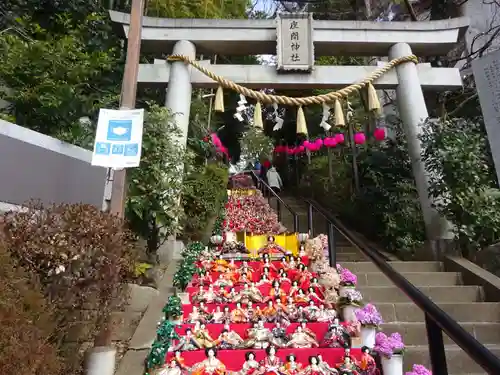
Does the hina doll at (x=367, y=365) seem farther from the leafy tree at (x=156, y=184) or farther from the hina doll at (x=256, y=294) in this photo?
the leafy tree at (x=156, y=184)

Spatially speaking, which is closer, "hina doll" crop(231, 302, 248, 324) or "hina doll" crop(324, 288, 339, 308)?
"hina doll" crop(231, 302, 248, 324)

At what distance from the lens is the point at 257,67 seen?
8.33 meters

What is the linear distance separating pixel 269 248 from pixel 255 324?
7.87 feet

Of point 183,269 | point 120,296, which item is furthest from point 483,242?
point 120,296

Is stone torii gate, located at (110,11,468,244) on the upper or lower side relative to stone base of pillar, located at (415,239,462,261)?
upper

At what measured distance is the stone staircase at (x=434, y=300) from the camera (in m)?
4.03

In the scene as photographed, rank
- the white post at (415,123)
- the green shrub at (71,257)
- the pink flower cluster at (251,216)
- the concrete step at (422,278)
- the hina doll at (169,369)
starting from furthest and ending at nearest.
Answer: the pink flower cluster at (251,216) → the white post at (415,123) → the concrete step at (422,278) → the hina doll at (169,369) → the green shrub at (71,257)

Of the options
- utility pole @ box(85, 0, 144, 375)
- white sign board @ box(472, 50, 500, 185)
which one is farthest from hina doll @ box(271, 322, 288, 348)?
white sign board @ box(472, 50, 500, 185)

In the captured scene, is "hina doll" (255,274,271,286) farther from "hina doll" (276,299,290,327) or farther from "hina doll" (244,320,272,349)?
"hina doll" (244,320,272,349)

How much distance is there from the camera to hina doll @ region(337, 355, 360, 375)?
3664 millimetres

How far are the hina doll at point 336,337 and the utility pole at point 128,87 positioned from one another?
8.19 feet

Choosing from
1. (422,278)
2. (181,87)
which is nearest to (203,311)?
(422,278)

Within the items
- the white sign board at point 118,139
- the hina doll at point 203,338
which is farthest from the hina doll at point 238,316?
the white sign board at point 118,139

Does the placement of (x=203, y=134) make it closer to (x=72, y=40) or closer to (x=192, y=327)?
(x=72, y=40)
